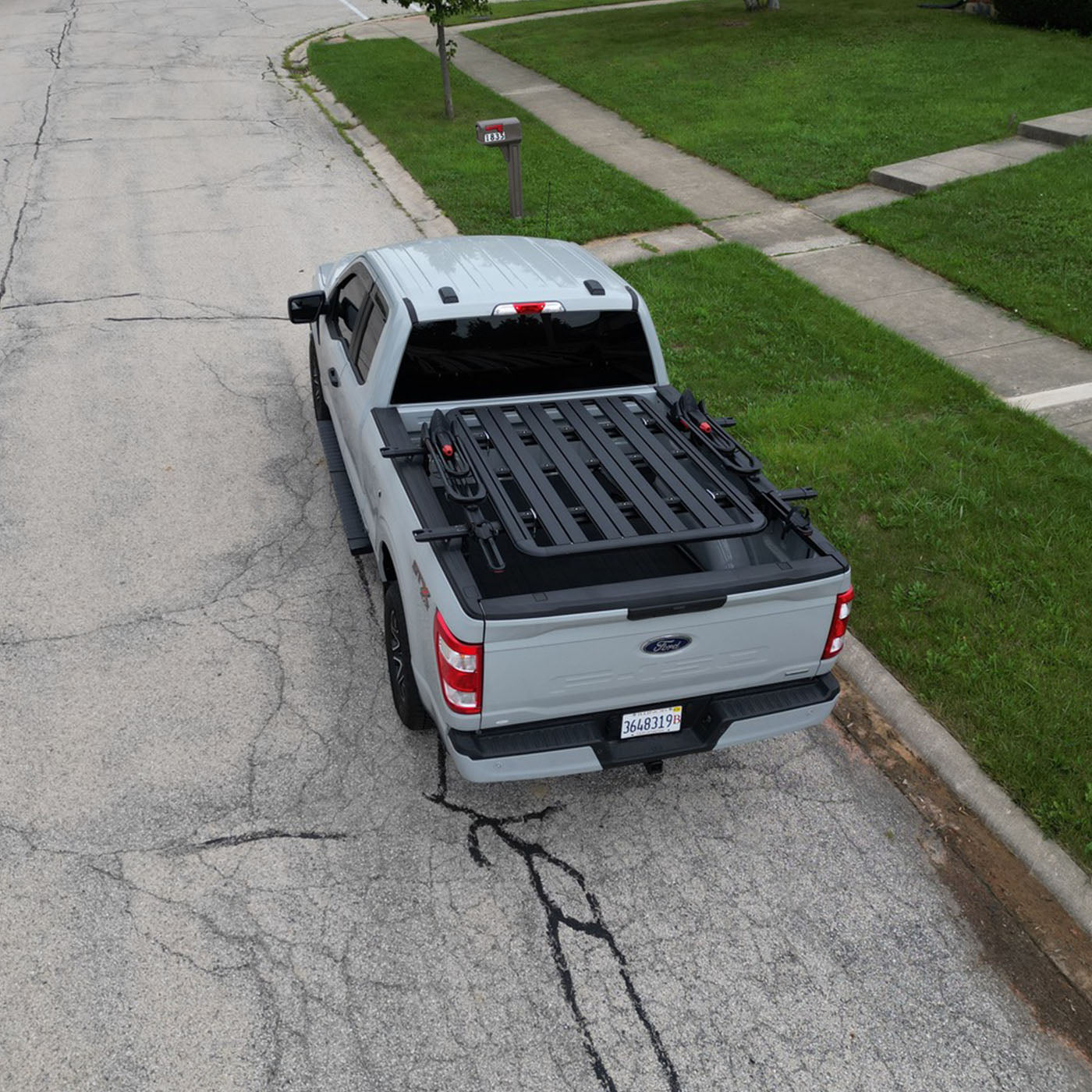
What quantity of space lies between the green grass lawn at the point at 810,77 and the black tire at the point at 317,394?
7.35 metres

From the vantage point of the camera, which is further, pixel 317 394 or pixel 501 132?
pixel 501 132

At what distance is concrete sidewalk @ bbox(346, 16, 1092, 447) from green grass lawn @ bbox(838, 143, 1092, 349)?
0.55 feet

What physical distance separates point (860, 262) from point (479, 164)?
5.97 metres

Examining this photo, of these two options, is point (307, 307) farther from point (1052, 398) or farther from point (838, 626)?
point (1052, 398)

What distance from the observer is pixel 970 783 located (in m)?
5.09

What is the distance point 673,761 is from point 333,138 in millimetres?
14321

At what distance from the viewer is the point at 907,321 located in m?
9.73

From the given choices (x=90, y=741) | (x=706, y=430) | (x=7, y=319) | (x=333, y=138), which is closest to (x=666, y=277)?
(x=706, y=430)

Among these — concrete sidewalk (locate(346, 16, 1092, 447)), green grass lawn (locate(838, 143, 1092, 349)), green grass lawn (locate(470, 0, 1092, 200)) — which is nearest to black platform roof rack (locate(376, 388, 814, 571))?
concrete sidewalk (locate(346, 16, 1092, 447))

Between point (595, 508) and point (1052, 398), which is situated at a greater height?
point (595, 508)

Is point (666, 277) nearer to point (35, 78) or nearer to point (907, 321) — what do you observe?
point (907, 321)

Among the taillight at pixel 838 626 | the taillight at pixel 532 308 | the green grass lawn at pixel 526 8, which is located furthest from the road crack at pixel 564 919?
the green grass lawn at pixel 526 8

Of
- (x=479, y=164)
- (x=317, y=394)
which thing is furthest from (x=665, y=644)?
(x=479, y=164)

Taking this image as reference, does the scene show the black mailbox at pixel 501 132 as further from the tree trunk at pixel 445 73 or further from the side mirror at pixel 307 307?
the side mirror at pixel 307 307
